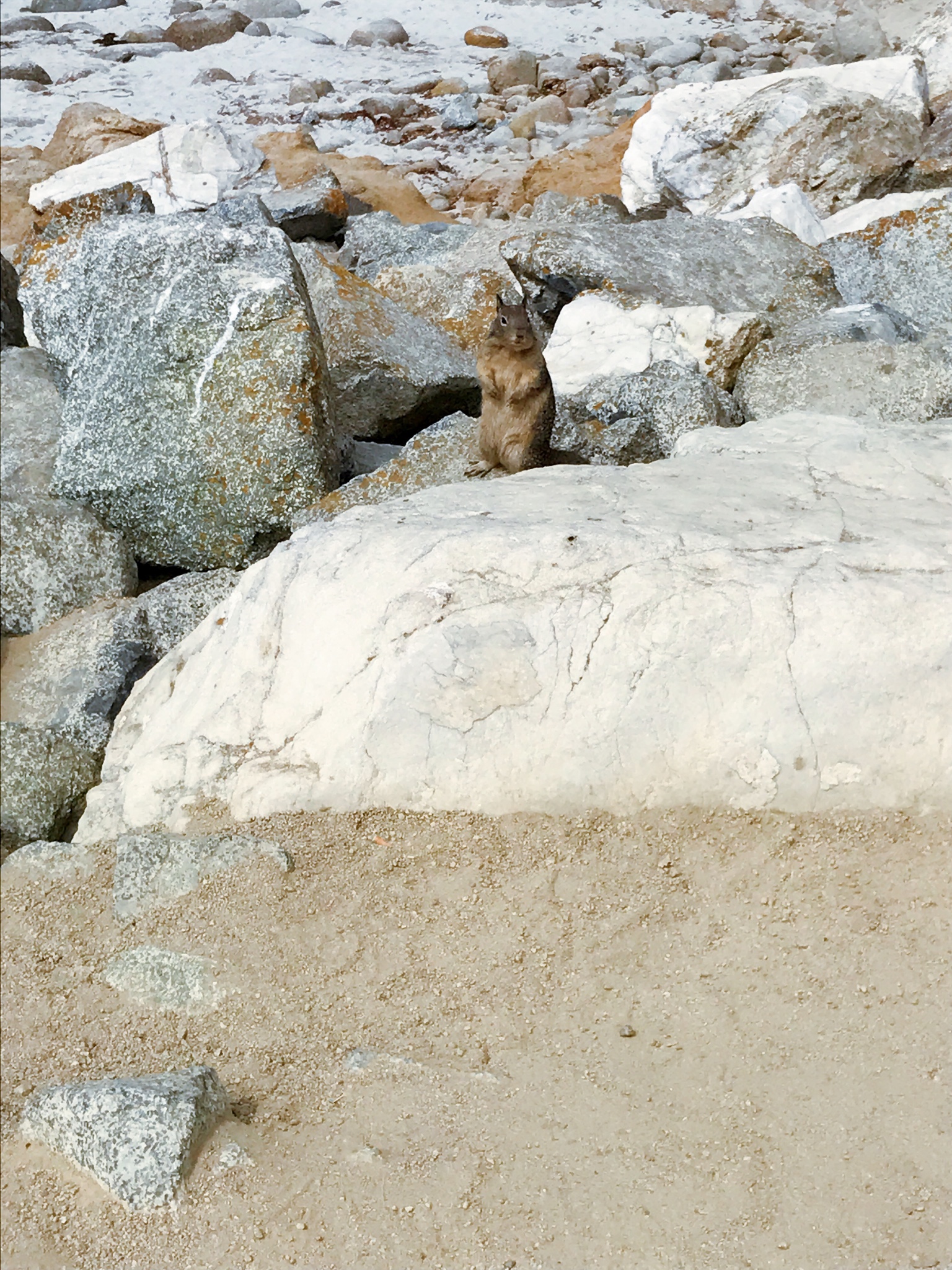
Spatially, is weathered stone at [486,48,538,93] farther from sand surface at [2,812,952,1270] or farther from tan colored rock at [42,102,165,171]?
sand surface at [2,812,952,1270]

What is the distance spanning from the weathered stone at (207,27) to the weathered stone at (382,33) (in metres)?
1.35

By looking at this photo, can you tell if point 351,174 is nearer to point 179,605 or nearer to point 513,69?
point 513,69

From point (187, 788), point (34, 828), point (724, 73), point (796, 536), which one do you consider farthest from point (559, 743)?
point (724, 73)

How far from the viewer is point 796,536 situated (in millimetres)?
3141

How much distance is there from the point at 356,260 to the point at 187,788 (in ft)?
17.7

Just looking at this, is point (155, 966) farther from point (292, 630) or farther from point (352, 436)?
point (352, 436)

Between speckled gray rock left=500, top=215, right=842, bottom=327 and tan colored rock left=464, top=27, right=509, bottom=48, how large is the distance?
518cm

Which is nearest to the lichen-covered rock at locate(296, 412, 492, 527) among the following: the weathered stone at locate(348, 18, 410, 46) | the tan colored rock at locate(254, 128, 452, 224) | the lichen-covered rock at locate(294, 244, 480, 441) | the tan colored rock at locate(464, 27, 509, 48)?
the lichen-covered rock at locate(294, 244, 480, 441)

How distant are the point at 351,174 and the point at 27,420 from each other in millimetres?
5649

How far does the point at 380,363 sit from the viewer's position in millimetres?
5801

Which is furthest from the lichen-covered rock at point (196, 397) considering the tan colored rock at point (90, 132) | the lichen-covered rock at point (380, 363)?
the tan colored rock at point (90, 132)

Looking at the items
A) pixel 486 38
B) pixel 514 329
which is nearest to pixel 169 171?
pixel 486 38

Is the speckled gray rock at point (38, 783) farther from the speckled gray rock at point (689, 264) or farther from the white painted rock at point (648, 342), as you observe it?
the speckled gray rock at point (689, 264)

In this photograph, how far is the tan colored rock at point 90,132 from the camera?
37.4ft
